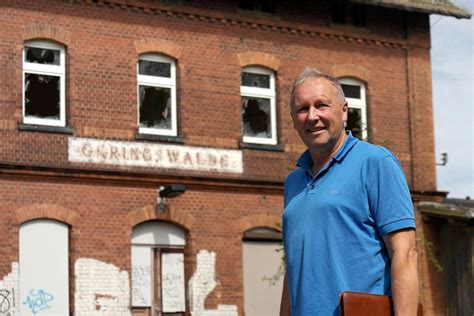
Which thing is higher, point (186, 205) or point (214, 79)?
point (214, 79)

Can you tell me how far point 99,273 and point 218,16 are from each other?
5.95 metres

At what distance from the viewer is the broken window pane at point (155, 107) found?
21.1 metres

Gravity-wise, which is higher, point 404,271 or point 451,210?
point 451,210

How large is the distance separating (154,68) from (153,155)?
177 centimetres

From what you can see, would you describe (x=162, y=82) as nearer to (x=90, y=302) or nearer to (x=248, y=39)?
(x=248, y=39)

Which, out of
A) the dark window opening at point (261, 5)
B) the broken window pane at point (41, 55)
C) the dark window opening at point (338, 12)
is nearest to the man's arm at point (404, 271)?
the broken window pane at point (41, 55)

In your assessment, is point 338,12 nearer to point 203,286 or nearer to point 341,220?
point 203,286

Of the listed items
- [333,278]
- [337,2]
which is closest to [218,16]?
[337,2]

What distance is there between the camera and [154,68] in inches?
844

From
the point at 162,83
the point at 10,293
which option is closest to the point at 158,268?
the point at 10,293

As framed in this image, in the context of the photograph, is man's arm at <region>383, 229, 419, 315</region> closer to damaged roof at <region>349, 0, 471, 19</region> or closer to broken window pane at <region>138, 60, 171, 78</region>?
broken window pane at <region>138, 60, 171, 78</region>

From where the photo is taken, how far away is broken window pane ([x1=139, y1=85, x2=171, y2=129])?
21141mm

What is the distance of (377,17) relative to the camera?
24.4 metres

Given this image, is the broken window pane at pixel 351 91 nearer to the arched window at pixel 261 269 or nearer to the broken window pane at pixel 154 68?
the arched window at pixel 261 269
